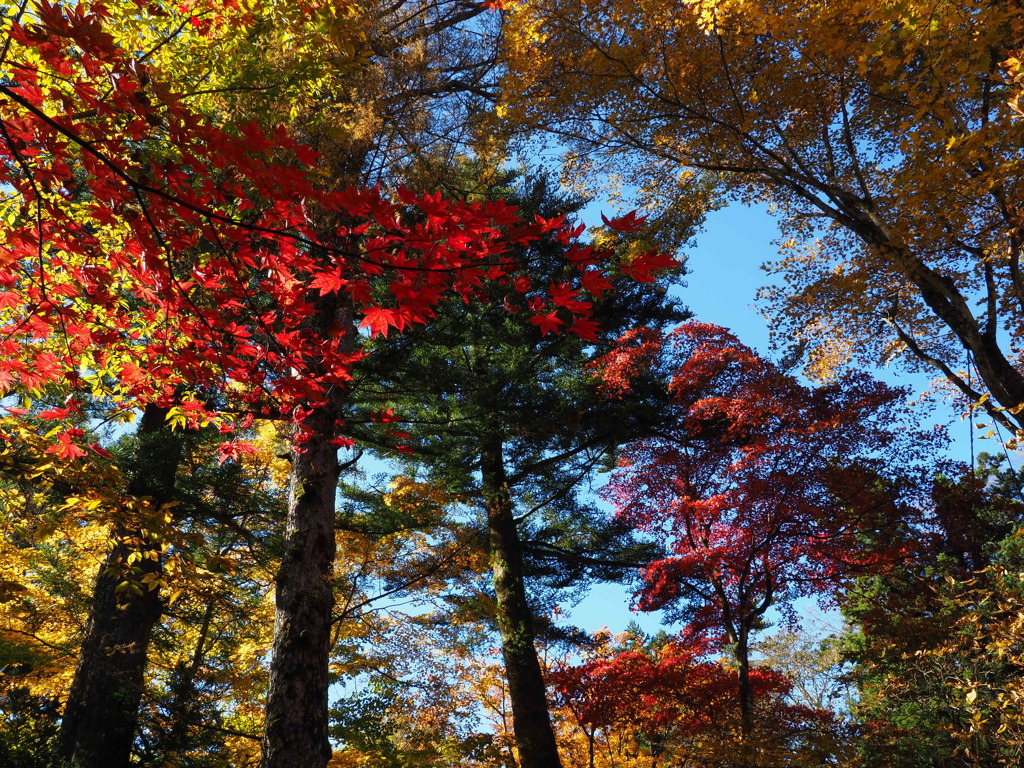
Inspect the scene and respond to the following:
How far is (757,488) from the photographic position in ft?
25.7

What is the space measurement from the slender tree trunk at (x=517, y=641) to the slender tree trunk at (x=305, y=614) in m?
4.67

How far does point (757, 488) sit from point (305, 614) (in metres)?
5.51

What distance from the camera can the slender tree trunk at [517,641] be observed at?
8227 mm

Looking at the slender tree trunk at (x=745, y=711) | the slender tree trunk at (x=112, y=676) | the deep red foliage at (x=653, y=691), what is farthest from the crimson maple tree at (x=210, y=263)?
the deep red foliage at (x=653, y=691)

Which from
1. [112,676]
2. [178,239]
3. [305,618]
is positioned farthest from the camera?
[112,676]

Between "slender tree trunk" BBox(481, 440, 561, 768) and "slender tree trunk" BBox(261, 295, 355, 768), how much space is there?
4.67 metres

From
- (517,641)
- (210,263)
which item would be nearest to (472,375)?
(517,641)

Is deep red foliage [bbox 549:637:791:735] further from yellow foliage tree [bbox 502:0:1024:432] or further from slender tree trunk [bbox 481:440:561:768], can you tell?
yellow foliage tree [bbox 502:0:1024:432]

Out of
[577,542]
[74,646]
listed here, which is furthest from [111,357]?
[577,542]

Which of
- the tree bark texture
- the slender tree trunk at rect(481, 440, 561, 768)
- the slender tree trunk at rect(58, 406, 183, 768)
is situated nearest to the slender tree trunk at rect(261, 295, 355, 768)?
the tree bark texture

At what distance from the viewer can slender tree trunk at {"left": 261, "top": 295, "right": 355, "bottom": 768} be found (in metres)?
3.86

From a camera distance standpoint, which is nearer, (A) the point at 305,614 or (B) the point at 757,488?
(A) the point at 305,614

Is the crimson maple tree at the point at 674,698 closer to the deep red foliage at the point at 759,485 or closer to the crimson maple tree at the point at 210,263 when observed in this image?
the deep red foliage at the point at 759,485

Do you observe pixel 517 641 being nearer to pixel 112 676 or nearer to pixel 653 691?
pixel 653 691
